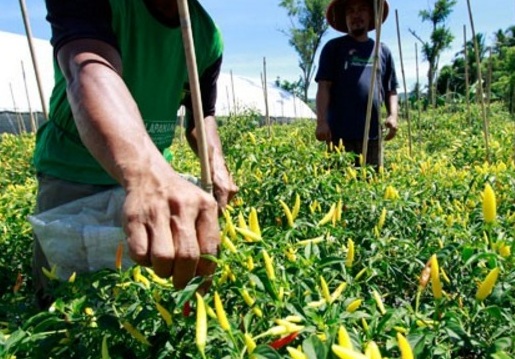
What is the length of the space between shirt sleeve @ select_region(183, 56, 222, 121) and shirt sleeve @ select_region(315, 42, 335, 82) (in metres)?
1.64

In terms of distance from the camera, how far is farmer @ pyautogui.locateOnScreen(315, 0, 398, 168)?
3113 millimetres

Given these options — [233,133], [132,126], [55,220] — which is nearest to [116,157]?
[132,126]

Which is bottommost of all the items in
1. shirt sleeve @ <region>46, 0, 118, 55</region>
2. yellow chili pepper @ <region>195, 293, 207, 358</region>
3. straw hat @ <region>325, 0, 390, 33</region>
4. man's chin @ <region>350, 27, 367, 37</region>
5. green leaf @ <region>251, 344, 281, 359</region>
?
green leaf @ <region>251, 344, 281, 359</region>

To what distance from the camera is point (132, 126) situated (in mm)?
791

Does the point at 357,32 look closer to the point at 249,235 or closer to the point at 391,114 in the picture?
the point at 391,114

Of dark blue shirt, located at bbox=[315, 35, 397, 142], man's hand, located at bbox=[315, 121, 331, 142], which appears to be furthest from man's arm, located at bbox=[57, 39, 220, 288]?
dark blue shirt, located at bbox=[315, 35, 397, 142]

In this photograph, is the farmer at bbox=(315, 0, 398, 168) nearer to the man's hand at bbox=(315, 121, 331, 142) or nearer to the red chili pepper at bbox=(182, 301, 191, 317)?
the man's hand at bbox=(315, 121, 331, 142)

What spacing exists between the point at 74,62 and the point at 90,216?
0.40 meters

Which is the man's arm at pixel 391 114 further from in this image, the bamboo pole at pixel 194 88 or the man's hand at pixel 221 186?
the bamboo pole at pixel 194 88

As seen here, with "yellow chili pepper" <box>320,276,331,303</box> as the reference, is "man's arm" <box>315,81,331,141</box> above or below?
above

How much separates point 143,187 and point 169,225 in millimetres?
68

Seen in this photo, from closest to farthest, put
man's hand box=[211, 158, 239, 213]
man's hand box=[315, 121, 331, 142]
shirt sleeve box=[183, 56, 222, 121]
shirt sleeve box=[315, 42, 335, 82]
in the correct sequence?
1. man's hand box=[211, 158, 239, 213]
2. shirt sleeve box=[183, 56, 222, 121]
3. man's hand box=[315, 121, 331, 142]
4. shirt sleeve box=[315, 42, 335, 82]

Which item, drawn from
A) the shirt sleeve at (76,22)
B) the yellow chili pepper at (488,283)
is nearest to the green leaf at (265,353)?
the yellow chili pepper at (488,283)

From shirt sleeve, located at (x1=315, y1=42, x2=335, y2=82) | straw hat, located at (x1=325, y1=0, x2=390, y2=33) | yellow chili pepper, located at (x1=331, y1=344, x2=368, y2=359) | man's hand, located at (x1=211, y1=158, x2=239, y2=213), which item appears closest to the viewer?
yellow chili pepper, located at (x1=331, y1=344, x2=368, y2=359)
